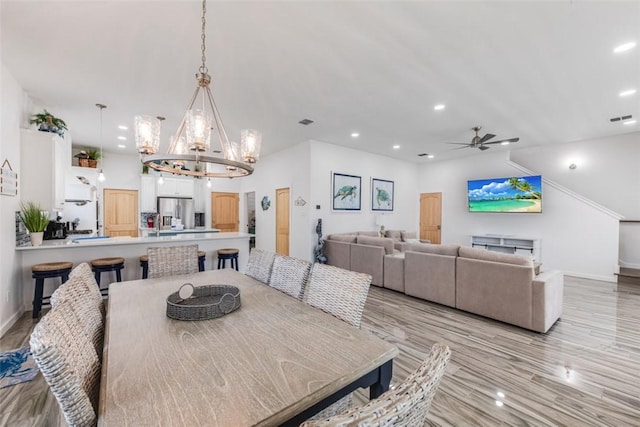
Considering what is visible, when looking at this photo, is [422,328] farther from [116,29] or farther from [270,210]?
[270,210]

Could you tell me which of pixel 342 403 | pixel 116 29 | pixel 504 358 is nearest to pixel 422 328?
pixel 504 358

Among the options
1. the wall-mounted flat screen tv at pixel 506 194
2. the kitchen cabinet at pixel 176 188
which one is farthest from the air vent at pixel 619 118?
the kitchen cabinet at pixel 176 188

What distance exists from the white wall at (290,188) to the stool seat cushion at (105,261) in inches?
132

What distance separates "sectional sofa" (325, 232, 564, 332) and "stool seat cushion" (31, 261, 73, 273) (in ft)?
15.0

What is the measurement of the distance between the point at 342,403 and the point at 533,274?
3072 mm

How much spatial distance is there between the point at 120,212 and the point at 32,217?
168 inches

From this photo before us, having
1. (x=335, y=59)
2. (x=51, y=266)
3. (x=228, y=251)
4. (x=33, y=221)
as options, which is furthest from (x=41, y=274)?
(x=335, y=59)

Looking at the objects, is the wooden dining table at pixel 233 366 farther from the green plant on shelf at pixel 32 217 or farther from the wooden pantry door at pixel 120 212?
the wooden pantry door at pixel 120 212

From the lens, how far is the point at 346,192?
6.58m

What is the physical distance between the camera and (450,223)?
8000mm

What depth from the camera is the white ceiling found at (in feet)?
7.38

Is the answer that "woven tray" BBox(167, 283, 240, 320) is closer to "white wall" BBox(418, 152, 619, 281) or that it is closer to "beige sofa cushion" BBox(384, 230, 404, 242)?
"beige sofa cushion" BBox(384, 230, 404, 242)

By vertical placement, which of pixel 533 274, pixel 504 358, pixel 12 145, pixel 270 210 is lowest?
pixel 504 358

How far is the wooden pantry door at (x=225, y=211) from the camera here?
28.0 feet
